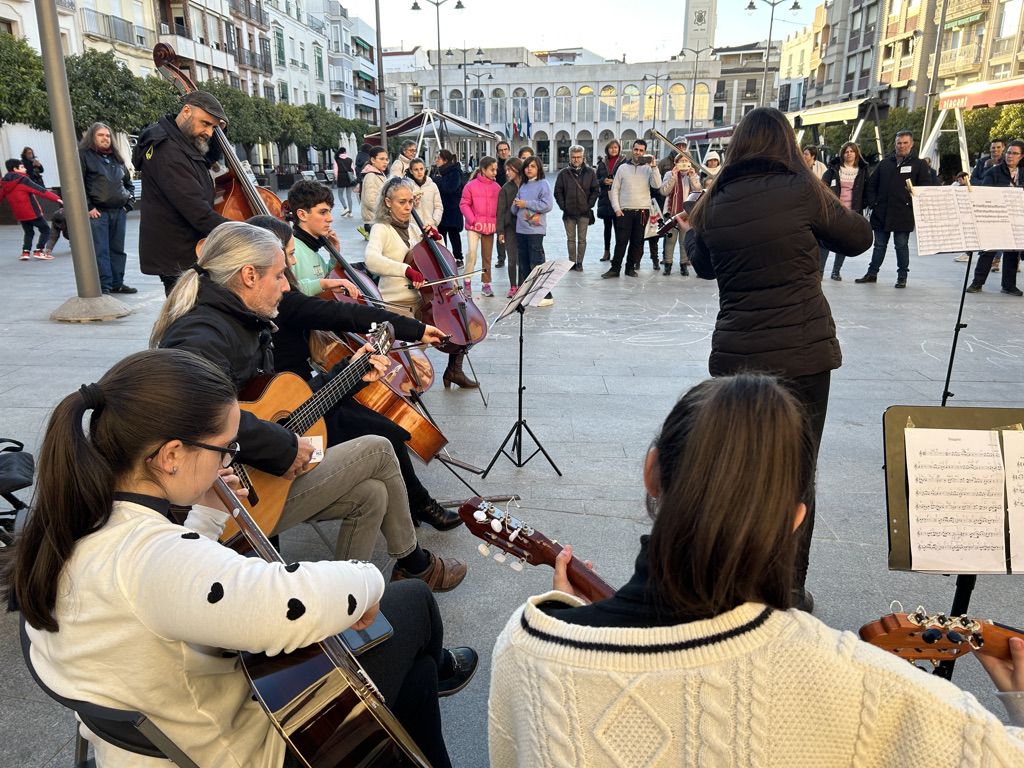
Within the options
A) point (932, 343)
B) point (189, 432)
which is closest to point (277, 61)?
point (932, 343)

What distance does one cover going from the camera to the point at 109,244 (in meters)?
8.80

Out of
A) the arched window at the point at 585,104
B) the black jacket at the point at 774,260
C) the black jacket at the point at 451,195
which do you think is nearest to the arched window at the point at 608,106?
the arched window at the point at 585,104

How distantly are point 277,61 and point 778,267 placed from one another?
2176 inches

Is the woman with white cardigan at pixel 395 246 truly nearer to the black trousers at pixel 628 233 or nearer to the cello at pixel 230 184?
the cello at pixel 230 184

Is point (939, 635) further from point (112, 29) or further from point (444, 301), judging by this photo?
point (112, 29)

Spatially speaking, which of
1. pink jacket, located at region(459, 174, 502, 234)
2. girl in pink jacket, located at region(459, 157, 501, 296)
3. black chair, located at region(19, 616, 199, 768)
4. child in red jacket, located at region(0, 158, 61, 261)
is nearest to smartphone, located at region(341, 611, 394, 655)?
black chair, located at region(19, 616, 199, 768)

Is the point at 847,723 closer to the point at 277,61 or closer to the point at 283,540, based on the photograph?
the point at 283,540

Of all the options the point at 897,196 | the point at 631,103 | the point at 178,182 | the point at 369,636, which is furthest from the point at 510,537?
the point at 631,103

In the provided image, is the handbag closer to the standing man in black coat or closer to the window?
the standing man in black coat

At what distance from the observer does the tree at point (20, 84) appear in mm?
16500

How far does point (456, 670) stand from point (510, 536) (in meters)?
0.82

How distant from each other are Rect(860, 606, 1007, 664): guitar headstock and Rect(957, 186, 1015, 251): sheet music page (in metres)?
3.08

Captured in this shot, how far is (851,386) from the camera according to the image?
18.2 ft

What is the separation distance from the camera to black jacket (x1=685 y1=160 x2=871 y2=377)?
2646 mm
